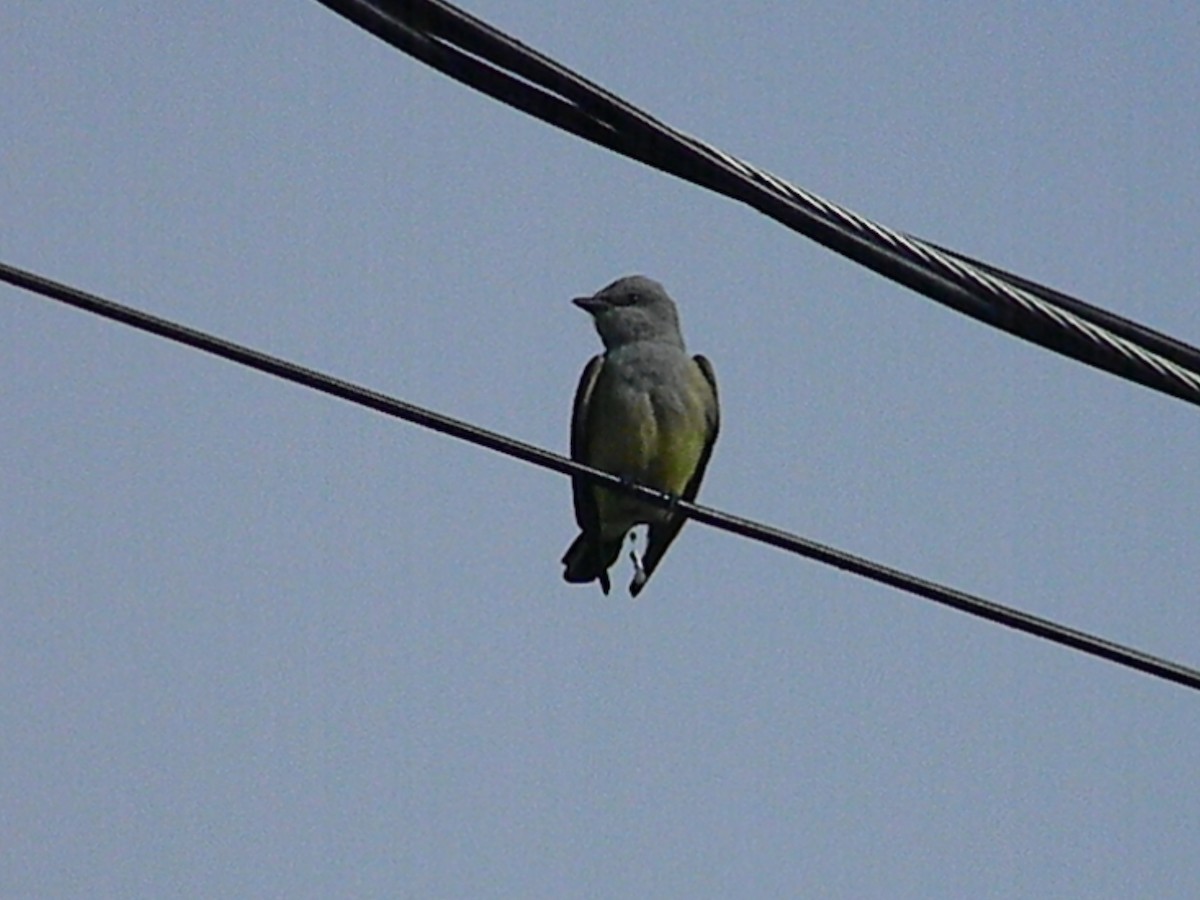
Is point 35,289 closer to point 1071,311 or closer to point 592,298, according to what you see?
point 1071,311

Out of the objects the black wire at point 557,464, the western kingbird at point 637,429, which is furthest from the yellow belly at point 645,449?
the black wire at point 557,464

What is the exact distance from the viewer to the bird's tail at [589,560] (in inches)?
389

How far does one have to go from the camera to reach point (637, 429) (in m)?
9.49

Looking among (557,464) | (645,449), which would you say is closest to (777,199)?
(557,464)

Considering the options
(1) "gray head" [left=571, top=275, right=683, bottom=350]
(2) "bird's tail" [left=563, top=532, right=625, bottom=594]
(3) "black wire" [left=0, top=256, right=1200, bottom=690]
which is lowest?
(3) "black wire" [left=0, top=256, right=1200, bottom=690]

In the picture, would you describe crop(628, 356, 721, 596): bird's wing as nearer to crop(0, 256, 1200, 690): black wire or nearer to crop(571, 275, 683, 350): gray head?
crop(571, 275, 683, 350): gray head

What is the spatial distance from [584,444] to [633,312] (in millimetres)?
787

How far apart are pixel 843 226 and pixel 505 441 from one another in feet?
3.19

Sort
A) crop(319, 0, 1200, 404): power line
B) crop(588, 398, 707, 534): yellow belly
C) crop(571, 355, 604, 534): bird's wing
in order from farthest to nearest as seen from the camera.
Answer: crop(571, 355, 604, 534): bird's wing
crop(588, 398, 707, 534): yellow belly
crop(319, 0, 1200, 404): power line

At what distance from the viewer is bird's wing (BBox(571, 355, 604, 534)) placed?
9.73 meters

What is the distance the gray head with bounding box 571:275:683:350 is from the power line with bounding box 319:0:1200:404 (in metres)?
5.37

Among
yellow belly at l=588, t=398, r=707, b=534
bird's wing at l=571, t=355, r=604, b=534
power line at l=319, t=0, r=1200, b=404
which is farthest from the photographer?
bird's wing at l=571, t=355, r=604, b=534

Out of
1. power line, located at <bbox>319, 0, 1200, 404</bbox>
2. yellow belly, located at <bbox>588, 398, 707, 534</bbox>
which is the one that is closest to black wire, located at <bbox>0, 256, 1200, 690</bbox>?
power line, located at <bbox>319, 0, 1200, 404</bbox>

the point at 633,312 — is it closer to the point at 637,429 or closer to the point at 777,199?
the point at 637,429
